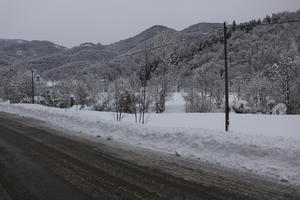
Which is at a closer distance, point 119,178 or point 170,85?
point 119,178

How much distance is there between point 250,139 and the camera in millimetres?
9469

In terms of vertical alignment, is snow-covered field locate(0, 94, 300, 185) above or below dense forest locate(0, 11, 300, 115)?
below

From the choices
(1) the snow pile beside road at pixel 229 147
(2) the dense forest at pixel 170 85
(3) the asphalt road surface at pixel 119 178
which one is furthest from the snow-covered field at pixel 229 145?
(2) the dense forest at pixel 170 85

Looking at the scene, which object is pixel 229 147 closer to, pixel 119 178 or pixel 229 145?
pixel 229 145

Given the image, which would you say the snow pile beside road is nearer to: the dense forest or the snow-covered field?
→ the snow-covered field

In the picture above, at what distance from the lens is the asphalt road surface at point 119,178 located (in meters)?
5.73

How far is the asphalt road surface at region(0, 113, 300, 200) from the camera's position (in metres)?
5.73

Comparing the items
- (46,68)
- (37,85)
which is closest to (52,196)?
(37,85)

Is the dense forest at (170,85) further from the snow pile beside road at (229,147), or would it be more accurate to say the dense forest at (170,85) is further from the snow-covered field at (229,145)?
the snow pile beside road at (229,147)

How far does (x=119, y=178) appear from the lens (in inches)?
266

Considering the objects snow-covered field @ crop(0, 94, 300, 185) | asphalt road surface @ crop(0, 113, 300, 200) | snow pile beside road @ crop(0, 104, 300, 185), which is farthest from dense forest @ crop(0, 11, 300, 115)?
asphalt road surface @ crop(0, 113, 300, 200)

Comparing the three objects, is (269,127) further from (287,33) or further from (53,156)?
(287,33)

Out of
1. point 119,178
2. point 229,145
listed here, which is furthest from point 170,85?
point 119,178

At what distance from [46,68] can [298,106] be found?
542 ft
